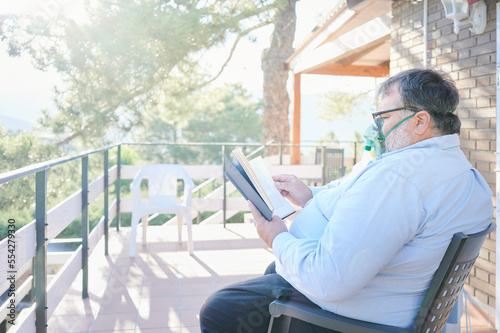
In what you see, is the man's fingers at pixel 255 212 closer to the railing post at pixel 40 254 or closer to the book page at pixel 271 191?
the book page at pixel 271 191

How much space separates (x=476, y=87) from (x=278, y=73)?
7935mm

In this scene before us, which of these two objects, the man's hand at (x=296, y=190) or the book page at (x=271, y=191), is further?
the man's hand at (x=296, y=190)

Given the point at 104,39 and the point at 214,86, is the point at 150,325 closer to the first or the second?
the point at 104,39

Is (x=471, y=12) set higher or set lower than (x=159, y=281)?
higher

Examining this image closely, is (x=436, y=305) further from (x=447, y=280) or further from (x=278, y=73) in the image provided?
(x=278, y=73)

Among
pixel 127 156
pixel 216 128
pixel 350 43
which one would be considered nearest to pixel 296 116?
pixel 350 43

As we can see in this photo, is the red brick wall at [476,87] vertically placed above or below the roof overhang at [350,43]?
below

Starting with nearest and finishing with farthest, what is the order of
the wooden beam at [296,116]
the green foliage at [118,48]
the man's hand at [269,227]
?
the man's hand at [269,227]
the wooden beam at [296,116]
the green foliage at [118,48]


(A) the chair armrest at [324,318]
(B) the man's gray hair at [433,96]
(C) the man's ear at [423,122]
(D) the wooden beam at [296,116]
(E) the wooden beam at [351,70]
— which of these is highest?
(E) the wooden beam at [351,70]

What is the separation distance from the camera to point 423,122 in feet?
4.49

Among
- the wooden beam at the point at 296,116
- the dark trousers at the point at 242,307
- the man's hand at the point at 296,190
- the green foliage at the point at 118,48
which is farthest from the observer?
the green foliage at the point at 118,48

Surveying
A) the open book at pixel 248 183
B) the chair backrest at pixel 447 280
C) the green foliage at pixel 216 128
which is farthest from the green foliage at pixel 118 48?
the green foliage at pixel 216 128

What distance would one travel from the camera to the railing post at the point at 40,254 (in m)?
2.04

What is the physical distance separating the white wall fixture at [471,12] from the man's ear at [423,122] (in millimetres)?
1873
